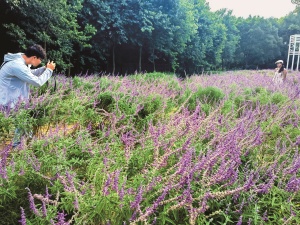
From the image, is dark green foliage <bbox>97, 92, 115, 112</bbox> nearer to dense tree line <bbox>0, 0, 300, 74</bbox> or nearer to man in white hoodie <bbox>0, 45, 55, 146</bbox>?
man in white hoodie <bbox>0, 45, 55, 146</bbox>

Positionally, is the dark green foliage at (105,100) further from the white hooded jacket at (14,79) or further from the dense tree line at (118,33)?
the dense tree line at (118,33)

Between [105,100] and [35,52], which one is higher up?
[35,52]

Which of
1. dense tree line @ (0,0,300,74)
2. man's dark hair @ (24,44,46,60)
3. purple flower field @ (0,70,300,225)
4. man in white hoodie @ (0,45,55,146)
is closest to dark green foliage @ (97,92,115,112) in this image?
man in white hoodie @ (0,45,55,146)

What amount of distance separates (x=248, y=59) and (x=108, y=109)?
49.9m

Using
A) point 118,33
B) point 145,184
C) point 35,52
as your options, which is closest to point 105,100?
point 35,52

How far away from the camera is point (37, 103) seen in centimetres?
423

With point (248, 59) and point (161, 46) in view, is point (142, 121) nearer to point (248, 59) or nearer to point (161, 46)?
point (161, 46)

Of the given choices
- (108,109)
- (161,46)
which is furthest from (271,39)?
(108,109)

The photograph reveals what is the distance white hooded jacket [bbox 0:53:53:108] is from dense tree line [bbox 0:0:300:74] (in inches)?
245

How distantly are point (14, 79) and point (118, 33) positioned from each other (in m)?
15.5

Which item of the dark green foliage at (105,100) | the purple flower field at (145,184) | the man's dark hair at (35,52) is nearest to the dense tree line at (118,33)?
the dark green foliage at (105,100)

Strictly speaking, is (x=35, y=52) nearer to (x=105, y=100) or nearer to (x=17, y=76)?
(x=17, y=76)

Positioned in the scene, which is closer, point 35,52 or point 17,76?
point 17,76

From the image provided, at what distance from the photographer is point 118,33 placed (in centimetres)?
1919
